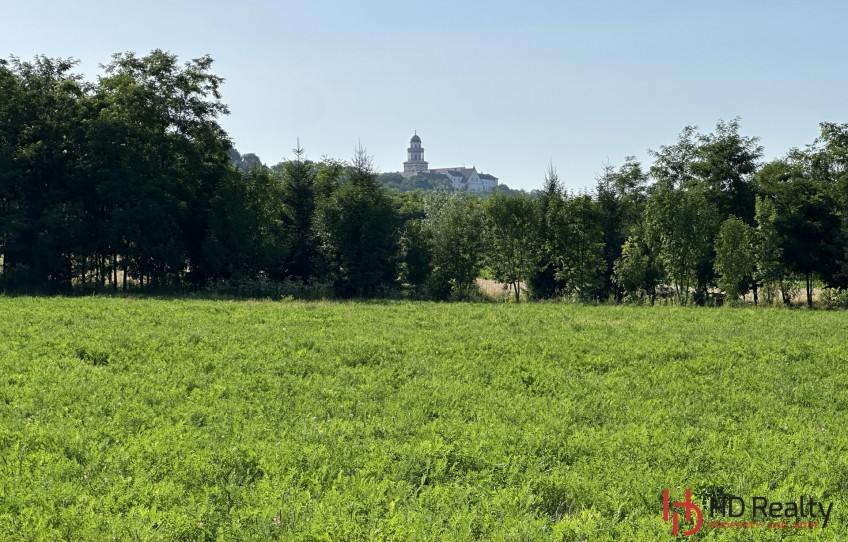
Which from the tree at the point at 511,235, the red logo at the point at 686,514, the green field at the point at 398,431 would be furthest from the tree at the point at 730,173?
the red logo at the point at 686,514

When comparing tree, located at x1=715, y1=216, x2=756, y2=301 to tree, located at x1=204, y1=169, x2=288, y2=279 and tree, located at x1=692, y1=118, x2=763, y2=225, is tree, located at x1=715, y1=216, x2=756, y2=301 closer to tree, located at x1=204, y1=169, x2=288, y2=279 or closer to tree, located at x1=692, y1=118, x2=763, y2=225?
tree, located at x1=692, y1=118, x2=763, y2=225

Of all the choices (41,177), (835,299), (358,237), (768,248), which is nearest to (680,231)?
(768,248)

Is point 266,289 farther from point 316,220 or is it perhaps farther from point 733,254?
point 733,254

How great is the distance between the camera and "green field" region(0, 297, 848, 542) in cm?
661

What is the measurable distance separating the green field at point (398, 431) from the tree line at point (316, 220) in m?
17.6

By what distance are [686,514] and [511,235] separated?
3243cm

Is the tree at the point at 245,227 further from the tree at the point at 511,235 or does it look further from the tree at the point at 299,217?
the tree at the point at 511,235

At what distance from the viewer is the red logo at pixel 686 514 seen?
651 centimetres

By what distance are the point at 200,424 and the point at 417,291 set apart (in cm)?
2959

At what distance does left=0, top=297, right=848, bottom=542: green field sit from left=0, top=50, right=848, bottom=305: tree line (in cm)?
1759

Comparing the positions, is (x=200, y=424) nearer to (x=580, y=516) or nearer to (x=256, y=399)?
(x=256, y=399)

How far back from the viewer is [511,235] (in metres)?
38.8

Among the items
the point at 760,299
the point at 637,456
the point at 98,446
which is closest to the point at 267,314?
the point at 98,446

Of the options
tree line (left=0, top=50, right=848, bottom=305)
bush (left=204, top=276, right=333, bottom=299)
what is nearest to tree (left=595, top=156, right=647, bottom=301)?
tree line (left=0, top=50, right=848, bottom=305)
